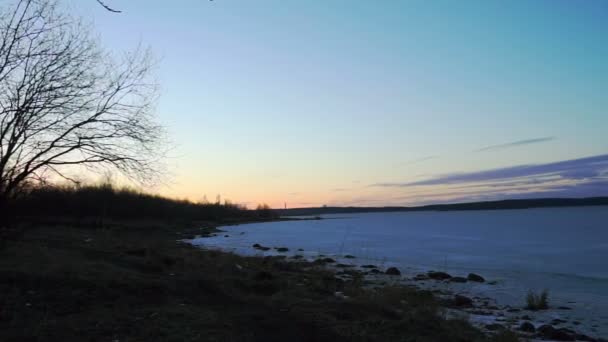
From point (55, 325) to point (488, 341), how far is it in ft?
22.6

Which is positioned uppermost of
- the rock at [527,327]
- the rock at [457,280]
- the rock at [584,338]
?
the rock at [527,327]

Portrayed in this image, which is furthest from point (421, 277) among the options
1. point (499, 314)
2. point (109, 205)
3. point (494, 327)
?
point (109, 205)

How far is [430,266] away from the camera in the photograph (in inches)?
974

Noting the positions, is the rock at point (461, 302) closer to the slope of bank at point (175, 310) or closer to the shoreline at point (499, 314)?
the shoreline at point (499, 314)

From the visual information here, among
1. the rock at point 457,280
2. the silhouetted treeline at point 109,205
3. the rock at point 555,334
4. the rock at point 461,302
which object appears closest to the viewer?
the rock at point 555,334

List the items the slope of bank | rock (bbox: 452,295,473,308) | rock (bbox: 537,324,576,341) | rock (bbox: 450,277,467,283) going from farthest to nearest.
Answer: rock (bbox: 450,277,467,283), rock (bbox: 452,295,473,308), rock (bbox: 537,324,576,341), the slope of bank

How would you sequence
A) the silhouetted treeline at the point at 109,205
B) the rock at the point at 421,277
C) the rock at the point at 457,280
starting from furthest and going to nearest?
the silhouetted treeline at the point at 109,205
the rock at the point at 421,277
the rock at the point at 457,280

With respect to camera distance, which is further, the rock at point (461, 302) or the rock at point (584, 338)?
the rock at point (461, 302)

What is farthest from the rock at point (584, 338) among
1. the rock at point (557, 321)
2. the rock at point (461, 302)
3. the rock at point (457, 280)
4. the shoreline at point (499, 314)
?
the rock at point (457, 280)

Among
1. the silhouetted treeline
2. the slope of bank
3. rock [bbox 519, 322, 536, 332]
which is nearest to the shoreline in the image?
rock [bbox 519, 322, 536, 332]

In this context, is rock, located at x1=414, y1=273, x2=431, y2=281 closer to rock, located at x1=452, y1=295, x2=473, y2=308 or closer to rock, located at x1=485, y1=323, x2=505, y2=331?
rock, located at x1=452, y1=295, x2=473, y2=308

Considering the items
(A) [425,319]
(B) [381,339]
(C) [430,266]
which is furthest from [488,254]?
(B) [381,339]

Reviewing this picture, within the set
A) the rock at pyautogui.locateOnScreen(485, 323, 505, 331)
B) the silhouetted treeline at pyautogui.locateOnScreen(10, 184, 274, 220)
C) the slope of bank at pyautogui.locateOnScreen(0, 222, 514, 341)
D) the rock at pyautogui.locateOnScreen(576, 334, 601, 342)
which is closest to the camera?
the slope of bank at pyautogui.locateOnScreen(0, 222, 514, 341)

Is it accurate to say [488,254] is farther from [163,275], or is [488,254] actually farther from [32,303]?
[32,303]
